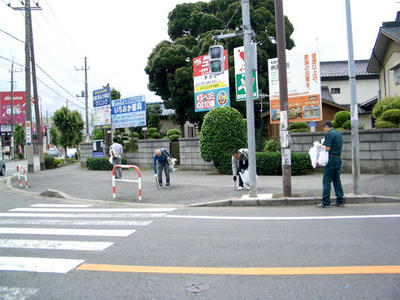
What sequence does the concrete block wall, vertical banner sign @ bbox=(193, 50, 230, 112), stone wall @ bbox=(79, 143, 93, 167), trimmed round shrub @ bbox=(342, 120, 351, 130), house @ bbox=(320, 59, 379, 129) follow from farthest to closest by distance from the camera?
house @ bbox=(320, 59, 379, 129) → stone wall @ bbox=(79, 143, 93, 167) → the concrete block wall → vertical banner sign @ bbox=(193, 50, 230, 112) → trimmed round shrub @ bbox=(342, 120, 351, 130)

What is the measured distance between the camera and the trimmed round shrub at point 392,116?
1294cm

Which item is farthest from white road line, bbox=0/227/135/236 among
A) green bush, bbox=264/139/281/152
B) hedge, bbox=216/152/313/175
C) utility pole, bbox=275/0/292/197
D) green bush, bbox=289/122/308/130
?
green bush, bbox=289/122/308/130

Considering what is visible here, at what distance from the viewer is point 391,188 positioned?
962 centimetres

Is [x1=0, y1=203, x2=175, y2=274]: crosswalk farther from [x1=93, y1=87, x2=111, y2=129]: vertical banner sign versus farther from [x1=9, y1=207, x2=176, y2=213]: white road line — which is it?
[x1=93, y1=87, x2=111, y2=129]: vertical banner sign

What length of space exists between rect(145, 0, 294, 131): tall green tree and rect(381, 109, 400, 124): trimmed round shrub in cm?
973

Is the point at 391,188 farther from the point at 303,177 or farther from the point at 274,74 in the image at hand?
the point at 274,74

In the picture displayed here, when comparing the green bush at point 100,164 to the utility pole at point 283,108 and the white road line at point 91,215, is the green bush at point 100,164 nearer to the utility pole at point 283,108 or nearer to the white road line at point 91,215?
the white road line at point 91,215

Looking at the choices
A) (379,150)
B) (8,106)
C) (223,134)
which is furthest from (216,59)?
(8,106)

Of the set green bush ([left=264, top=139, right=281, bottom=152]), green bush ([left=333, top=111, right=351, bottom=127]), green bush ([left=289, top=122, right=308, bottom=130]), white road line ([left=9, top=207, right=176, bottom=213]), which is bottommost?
white road line ([left=9, top=207, right=176, bottom=213])

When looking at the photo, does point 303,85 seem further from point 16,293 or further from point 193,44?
point 16,293

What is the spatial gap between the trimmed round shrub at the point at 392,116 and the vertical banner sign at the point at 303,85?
2.57 m

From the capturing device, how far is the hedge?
13.7 metres

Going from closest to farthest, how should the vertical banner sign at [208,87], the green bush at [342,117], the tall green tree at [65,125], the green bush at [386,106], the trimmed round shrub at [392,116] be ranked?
the trimmed round shrub at [392,116] < the green bush at [386,106] < the green bush at [342,117] < the vertical banner sign at [208,87] < the tall green tree at [65,125]

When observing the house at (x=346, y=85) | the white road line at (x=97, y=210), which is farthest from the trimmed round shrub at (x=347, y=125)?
the house at (x=346, y=85)
